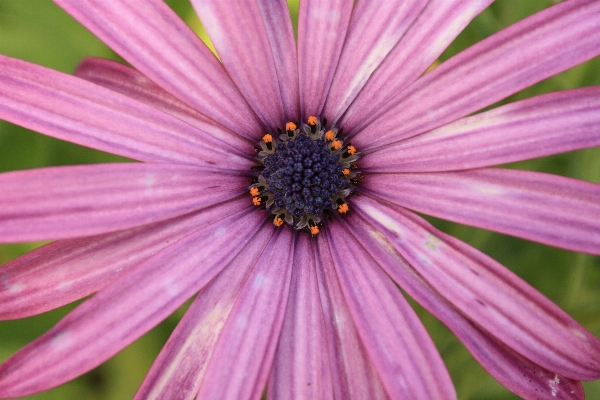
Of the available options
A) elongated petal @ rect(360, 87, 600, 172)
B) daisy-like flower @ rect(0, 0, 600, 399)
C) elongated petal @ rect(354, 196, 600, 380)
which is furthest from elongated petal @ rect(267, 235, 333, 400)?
elongated petal @ rect(360, 87, 600, 172)

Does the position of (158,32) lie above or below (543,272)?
above

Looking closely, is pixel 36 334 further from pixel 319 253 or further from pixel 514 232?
pixel 514 232

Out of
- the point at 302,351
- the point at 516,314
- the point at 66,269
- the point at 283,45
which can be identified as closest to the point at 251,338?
the point at 302,351

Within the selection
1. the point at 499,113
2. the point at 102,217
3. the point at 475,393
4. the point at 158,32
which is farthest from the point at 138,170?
the point at 475,393

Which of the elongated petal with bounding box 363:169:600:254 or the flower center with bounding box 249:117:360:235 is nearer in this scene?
the elongated petal with bounding box 363:169:600:254

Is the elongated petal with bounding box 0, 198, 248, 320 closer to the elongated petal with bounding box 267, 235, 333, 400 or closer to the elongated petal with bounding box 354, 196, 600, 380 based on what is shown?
the elongated petal with bounding box 267, 235, 333, 400

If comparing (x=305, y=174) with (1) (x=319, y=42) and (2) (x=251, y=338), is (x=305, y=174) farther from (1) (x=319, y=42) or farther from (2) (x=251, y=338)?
(2) (x=251, y=338)
